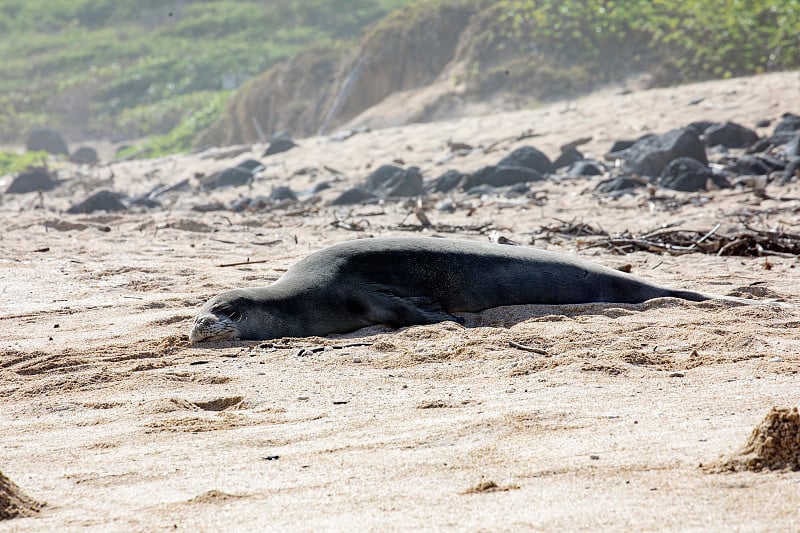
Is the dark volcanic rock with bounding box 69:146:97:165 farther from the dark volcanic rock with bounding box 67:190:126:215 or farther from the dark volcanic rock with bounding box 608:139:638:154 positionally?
the dark volcanic rock with bounding box 608:139:638:154

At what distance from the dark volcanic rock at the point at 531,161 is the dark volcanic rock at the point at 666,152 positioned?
3.95 feet

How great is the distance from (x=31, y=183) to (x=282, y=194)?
24.0 feet

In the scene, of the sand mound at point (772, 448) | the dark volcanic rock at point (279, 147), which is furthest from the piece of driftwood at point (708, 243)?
the dark volcanic rock at point (279, 147)

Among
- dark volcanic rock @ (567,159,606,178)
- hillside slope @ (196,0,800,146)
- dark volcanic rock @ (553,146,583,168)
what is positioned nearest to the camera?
dark volcanic rock @ (567,159,606,178)

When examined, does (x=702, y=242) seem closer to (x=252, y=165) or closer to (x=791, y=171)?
(x=791, y=171)

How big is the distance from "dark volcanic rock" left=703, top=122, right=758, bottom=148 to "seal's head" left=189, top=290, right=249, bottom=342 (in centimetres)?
901

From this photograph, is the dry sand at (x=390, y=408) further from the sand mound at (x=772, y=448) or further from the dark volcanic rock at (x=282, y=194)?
the dark volcanic rock at (x=282, y=194)

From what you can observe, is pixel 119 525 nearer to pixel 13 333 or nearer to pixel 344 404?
pixel 344 404

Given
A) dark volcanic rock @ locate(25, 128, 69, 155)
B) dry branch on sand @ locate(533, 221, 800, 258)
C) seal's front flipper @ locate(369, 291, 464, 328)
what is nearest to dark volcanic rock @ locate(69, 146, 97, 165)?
dark volcanic rock @ locate(25, 128, 69, 155)

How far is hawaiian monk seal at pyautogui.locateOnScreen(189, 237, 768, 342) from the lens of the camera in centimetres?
501

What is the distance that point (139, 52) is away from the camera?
141 feet

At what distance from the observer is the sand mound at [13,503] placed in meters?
2.41

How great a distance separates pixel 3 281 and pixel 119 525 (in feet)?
14.7

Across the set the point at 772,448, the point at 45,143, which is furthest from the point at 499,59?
the point at 772,448
